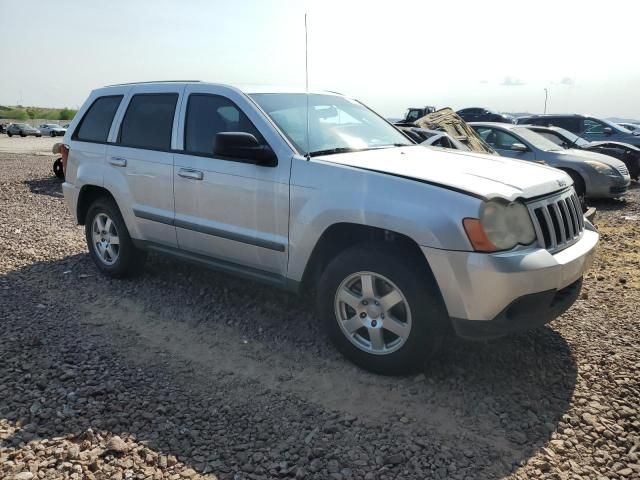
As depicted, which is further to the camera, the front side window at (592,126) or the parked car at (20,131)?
the parked car at (20,131)

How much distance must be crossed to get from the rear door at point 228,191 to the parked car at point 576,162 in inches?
300

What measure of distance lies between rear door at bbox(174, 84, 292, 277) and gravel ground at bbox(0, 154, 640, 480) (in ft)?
2.09

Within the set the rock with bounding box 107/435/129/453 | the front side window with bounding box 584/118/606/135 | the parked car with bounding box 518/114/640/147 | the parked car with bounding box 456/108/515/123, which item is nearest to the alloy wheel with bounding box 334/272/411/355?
the rock with bounding box 107/435/129/453

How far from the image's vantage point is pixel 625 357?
381 cm

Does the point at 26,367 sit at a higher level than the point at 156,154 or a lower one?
lower

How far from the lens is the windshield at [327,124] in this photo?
4.03 meters

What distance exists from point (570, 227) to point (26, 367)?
3.67 meters

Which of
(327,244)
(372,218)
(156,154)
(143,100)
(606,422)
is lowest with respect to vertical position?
(606,422)

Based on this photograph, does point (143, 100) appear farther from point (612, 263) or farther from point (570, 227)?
point (612, 263)

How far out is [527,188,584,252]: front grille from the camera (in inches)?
130

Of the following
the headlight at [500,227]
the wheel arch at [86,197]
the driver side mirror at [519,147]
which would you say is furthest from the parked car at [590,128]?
the headlight at [500,227]

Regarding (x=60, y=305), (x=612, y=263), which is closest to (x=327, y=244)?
(x=60, y=305)

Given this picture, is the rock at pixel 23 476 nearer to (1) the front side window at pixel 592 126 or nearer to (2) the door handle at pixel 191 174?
(2) the door handle at pixel 191 174

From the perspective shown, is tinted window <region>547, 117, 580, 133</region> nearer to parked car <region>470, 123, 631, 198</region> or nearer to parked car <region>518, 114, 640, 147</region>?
parked car <region>518, 114, 640, 147</region>
